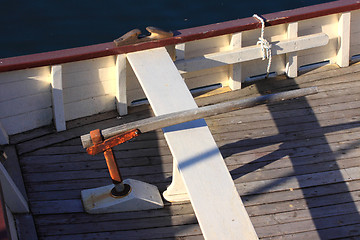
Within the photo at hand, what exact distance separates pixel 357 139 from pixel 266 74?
55.2 inches

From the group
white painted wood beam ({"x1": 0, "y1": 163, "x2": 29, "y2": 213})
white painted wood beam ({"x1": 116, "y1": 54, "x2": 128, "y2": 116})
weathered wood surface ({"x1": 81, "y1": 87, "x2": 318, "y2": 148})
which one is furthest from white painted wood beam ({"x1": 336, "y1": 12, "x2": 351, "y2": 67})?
white painted wood beam ({"x1": 0, "y1": 163, "x2": 29, "y2": 213})

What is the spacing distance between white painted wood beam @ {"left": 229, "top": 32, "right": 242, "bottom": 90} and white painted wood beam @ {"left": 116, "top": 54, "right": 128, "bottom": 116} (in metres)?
1.26

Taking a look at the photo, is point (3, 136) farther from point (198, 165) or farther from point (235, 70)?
point (235, 70)

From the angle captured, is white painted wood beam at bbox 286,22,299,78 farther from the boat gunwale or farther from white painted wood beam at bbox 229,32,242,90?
white painted wood beam at bbox 229,32,242,90

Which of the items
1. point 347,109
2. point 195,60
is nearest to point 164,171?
point 195,60

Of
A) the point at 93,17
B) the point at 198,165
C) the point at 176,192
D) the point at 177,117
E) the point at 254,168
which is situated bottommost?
the point at 93,17

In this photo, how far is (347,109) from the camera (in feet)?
20.6

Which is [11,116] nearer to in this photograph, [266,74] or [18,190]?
[18,190]

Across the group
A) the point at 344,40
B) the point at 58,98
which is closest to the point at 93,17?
the point at 58,98

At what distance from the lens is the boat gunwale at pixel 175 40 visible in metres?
5.50

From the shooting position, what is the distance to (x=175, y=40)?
5.88 metres

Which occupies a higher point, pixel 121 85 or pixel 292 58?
pixel 121 85

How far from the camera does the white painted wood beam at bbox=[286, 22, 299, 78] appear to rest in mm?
6396

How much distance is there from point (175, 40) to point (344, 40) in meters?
2.18
